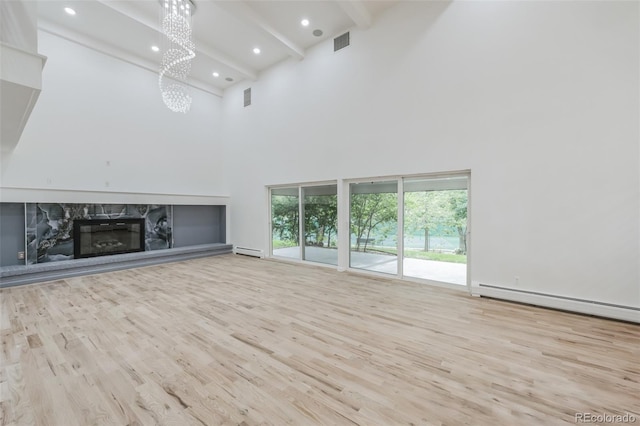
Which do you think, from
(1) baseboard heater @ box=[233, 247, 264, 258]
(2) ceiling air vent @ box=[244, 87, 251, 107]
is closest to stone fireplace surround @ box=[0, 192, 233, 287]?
(1) baseboard heater @ box=[233, 247, 264, 258]

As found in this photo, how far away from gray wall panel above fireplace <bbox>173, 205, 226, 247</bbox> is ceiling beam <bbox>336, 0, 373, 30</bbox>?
6289 millimetres

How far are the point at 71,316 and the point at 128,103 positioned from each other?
17.9 ft

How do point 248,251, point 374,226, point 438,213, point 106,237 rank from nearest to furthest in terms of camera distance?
point 438,213, point 374,226, point 106,237, point 248,251

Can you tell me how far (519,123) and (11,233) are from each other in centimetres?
920

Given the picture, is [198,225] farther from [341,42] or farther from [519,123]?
[519,123]

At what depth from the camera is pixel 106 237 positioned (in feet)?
20.6

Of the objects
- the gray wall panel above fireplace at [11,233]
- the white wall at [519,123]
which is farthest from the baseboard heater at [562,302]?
the gray wall panel above fireplace at [11,233]

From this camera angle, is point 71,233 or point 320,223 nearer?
point 71,233

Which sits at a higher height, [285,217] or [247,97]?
[247,97]

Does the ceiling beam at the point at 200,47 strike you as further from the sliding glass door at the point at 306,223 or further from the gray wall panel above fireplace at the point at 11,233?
the gray wall panel above fireplace at the point at 11,233

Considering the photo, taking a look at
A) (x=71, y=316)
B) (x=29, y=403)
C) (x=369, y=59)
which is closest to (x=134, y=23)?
(x=369, y=59)

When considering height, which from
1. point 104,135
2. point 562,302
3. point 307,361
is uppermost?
point 104,135

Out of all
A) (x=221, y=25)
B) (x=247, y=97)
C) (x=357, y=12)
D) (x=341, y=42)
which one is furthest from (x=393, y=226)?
(x=247, y=97)

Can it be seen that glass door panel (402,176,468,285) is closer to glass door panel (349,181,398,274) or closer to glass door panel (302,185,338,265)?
glass door panel (349,181,398,274)
